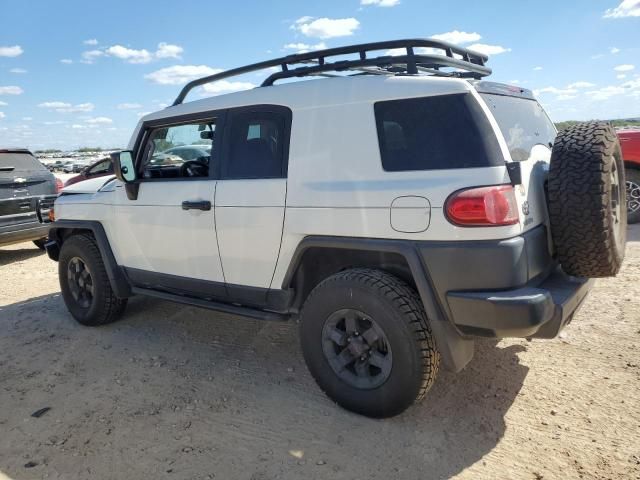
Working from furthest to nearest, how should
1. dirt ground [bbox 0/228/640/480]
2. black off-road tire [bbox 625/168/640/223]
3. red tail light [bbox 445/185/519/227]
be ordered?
black off-road tire [bbox 625/168/640/223]
dirt ground [bbox 0/228/640/480]
red tail light [bbox 445/185/519/227]

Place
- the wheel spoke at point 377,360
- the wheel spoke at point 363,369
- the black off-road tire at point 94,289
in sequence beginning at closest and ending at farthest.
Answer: the wheel spoke at point 377,360 < the wheel spoke at point 363,369 < the black off-road tire at point 94,289

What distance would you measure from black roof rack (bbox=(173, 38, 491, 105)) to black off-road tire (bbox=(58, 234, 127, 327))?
1890 millimetres

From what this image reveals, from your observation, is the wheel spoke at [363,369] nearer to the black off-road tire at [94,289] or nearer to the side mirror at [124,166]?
the side mirror at [124,166]

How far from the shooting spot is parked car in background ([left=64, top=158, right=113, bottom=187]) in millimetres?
10723

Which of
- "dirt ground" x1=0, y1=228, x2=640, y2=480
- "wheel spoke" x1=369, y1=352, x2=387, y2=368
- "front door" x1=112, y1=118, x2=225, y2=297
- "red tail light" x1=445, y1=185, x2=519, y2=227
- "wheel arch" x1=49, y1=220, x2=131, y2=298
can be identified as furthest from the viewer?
"wheel arch" x1=49, y1=220, x2=131, y2=298

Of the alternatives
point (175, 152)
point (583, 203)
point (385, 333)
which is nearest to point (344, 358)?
point (385, 333)

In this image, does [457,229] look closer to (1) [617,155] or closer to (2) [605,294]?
(1) [617,155]

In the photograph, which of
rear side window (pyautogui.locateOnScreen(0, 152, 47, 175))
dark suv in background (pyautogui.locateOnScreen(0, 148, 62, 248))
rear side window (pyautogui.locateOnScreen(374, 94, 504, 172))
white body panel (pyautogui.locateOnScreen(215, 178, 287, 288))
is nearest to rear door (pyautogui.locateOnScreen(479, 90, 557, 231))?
rear side window (pyautogui.locateOnScreen(374, 94, 504, 172))

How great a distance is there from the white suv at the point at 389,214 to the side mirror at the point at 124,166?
236 millimetres

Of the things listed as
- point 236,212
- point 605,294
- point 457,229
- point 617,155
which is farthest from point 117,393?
point 605,294

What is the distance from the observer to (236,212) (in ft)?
11.1

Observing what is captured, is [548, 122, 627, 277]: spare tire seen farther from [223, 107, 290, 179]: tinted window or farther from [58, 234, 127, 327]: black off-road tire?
[58, 234, 127, 327]: black off-road tire

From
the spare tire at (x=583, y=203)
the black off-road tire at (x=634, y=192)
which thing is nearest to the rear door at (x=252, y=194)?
the spare tire at (x=583, y=203)

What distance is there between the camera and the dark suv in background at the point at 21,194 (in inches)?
287
